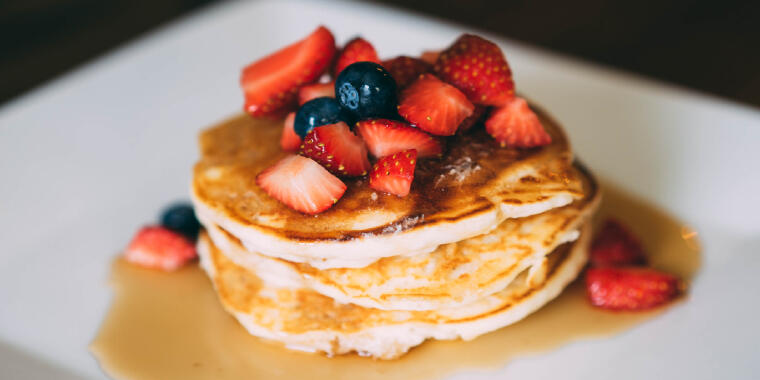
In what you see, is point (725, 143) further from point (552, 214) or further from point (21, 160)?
point (21, 160)

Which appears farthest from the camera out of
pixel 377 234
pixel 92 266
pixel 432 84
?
pixel 92 266

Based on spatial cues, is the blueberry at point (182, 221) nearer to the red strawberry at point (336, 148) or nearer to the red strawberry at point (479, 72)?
the red strawberry at point (336, 148)

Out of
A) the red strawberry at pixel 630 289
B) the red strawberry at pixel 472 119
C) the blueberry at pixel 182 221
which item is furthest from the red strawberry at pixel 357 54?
the red strawberry at pixel 630 289

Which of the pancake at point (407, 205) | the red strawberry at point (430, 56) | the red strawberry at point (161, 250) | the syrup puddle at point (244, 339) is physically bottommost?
the syrup puddle at point (244, 339)

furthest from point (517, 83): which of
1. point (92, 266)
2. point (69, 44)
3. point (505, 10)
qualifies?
point (69, 44)

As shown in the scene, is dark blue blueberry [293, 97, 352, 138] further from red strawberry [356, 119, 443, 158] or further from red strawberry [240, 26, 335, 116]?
red strawberry [240, 26, 335, 116]
